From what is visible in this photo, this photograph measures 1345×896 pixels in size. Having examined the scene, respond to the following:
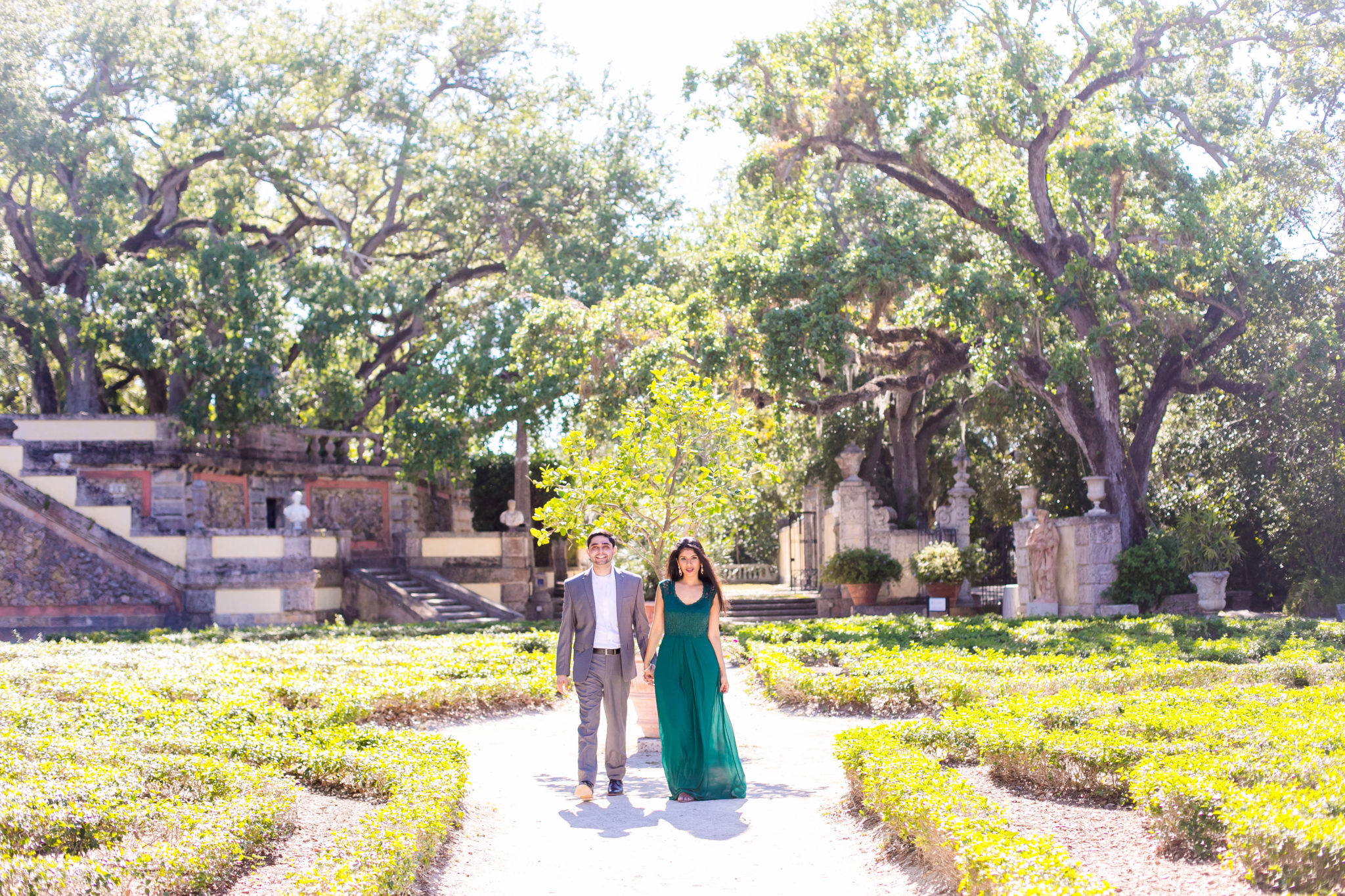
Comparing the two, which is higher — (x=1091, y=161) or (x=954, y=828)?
(x=1091, y=161)

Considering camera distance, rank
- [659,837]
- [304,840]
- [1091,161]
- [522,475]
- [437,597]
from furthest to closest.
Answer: [522,475] < [437,597] < [1091,161] < [659,837] < [304,840]

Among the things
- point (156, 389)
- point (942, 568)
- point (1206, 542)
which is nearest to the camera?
point (1206, 542)

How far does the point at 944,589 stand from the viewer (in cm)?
2566

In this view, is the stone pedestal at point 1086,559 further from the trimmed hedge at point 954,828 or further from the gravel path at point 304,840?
the gravel path at point 304,840

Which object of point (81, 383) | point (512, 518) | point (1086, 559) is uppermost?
point (81, 383)

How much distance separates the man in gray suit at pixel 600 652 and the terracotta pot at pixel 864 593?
18599 millimetres

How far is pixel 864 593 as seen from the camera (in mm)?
25531

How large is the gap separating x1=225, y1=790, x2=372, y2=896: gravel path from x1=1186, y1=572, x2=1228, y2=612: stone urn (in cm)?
1729

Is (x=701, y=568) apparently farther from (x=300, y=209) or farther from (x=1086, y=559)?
(x=300, y=209)

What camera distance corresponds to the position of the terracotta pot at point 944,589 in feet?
84.1

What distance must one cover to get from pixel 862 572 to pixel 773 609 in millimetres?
2173

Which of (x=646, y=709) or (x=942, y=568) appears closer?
(x=646, y=709)

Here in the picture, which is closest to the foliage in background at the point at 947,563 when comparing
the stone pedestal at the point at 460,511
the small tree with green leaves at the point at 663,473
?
the stone pedestal at the point at 460,511

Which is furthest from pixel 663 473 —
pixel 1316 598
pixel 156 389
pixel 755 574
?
pixel 755 574
